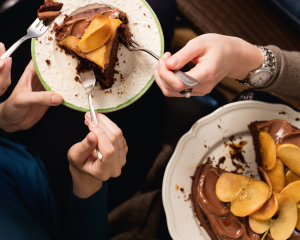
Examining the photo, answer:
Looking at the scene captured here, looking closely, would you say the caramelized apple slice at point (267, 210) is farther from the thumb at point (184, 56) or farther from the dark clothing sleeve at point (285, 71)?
the thumb at point (184, 56)

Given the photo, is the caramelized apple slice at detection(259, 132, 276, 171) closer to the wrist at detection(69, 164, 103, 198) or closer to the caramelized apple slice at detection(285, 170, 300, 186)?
the caramelized apple slice at detection(285, 170, 300, 186)

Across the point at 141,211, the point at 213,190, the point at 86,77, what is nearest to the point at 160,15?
the point at 86,77

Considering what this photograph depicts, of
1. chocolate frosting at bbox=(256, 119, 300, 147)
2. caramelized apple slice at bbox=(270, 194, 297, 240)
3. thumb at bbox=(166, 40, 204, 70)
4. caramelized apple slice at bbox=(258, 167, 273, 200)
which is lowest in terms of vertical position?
caramelized apple slice at bbox=(270, 194, 297, 240)

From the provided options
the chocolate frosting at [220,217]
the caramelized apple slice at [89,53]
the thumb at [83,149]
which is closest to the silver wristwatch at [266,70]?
the chocolate frosting at [220,217]

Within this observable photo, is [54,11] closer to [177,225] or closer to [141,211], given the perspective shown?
[141,211]

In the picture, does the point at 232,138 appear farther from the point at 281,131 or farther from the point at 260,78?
the point at 260,78

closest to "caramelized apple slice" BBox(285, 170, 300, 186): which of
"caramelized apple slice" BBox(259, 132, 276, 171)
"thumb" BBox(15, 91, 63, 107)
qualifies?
"caramelized apple slice" BBox(259, 132, 276, 171)

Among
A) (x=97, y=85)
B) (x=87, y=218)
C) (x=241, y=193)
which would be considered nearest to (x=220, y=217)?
(x=241, y=193)
